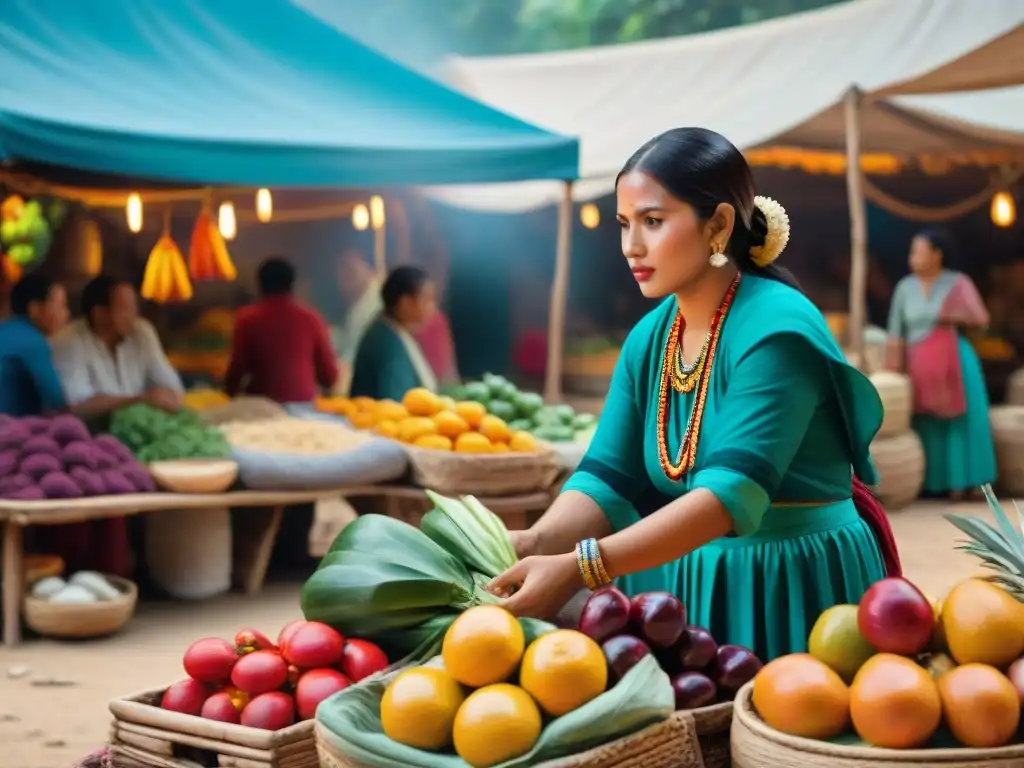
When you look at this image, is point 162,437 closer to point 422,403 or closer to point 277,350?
point 422,403

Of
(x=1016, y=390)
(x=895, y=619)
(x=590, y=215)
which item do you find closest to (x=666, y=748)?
(x=895, y=619)

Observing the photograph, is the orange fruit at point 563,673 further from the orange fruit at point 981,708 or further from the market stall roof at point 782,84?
the market stall roof at point 782,84

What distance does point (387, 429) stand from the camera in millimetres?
6965

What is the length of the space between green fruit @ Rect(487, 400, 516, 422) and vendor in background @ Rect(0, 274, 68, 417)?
2.26 metres

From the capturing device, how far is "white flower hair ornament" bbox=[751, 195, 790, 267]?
2.51 meters

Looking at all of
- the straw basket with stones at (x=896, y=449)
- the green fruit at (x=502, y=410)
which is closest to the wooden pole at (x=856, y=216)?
the straw basket with stones at (x=896, y=449)

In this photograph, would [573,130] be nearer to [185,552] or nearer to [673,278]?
[185,552]

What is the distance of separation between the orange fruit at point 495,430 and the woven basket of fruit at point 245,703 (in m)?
4.19

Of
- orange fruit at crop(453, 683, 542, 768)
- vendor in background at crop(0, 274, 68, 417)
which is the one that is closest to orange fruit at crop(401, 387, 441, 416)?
vendor in background at crop(0, 274, 68, 417)

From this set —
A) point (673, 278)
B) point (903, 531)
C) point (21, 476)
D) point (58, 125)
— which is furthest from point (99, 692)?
point (903, 531)

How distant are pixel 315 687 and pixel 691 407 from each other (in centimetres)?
86

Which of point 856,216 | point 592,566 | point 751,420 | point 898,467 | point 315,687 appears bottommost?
point 898,467

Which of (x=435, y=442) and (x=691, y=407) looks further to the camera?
(x=435, y=442)

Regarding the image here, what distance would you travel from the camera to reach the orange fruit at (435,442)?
6.61m
